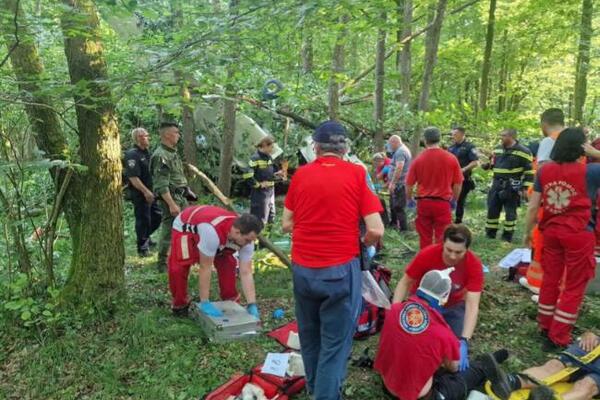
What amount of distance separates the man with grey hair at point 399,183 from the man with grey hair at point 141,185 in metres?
4.17

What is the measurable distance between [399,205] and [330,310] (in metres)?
5.77

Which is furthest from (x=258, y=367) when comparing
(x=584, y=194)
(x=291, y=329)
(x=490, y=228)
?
(x=490, y=228)

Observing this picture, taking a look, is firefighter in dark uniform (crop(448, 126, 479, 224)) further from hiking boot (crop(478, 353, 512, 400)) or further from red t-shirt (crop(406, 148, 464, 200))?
hiking boot (crop(478, 353, 512, 400))

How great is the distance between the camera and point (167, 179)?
18.4 ft

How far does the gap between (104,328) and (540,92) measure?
18313 mm

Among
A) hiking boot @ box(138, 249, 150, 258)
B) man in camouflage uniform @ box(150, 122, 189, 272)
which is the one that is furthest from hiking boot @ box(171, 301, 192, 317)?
hiking boot @ box(138, 249, 150, 258)

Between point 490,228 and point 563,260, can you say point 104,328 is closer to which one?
point 563,260

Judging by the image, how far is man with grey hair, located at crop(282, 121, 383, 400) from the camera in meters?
2.96

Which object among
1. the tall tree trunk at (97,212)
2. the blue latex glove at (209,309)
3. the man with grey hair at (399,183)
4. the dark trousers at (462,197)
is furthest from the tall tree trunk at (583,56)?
the tall tree trunk at (97,212)

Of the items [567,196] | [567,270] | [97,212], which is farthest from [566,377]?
[97,212]

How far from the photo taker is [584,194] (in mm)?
4016

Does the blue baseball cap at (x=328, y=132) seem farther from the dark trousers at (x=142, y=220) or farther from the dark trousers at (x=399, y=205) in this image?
the dark trousers at (x=399, y=205)

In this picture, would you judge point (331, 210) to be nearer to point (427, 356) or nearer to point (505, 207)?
point (427, 356)

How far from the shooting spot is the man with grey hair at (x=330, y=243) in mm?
2957
